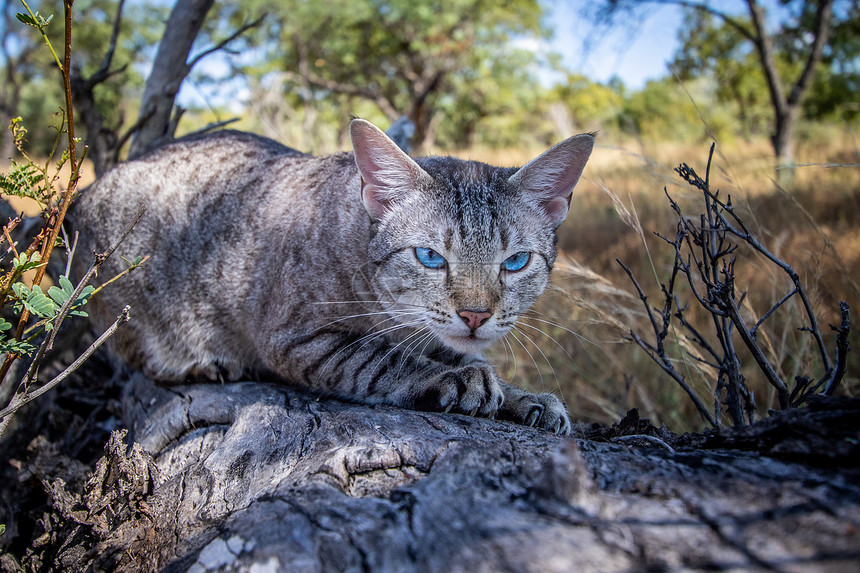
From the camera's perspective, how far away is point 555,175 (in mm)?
2617

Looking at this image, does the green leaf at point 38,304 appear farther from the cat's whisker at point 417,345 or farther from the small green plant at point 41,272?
the cat's whisker at point 417,345

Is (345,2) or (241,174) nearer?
(241,174)

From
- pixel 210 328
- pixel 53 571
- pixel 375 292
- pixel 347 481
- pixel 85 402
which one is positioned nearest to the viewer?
pixel 347 481

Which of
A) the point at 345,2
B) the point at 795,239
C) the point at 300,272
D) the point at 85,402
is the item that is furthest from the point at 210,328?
the point at 345,2

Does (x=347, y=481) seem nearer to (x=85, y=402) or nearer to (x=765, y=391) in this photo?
(x=85, y=402)

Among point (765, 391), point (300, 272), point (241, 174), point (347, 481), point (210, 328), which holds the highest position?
point (241, 174)

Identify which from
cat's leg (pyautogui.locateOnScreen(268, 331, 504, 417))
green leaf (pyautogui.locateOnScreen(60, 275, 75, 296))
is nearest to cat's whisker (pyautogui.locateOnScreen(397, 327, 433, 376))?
cat's leg (pyautogui.locateOnScreen(268, 331, 504, 417))

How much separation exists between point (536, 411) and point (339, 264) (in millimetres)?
1170

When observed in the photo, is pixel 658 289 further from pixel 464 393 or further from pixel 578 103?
pixel 578 103

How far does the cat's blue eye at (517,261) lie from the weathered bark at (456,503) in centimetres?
82

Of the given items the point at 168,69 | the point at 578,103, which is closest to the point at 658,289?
the point at 168,69

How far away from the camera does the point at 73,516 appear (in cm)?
184

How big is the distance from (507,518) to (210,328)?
2393 mm

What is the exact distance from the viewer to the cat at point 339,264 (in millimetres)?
2359
